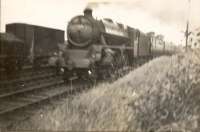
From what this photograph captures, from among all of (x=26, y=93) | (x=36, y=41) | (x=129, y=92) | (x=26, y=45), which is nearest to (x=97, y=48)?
(x=26, y=93)

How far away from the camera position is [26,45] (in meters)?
7.62

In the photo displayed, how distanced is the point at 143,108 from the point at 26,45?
4.39 metres

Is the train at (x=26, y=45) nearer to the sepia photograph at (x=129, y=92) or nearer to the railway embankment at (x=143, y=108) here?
the sepia photograph at (x=129, y=92)

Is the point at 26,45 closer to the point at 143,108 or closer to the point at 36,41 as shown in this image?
the point at 36,41

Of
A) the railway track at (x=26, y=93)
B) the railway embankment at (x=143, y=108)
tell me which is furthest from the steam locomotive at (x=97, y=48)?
the railway embankment at (x=143, y=108)

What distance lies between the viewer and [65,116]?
3752 mm

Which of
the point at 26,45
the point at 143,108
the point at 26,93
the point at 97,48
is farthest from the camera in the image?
the point at 26,45

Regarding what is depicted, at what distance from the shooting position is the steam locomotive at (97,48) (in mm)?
6145

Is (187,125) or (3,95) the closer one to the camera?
(187,125)

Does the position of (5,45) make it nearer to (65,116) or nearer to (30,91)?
(30,91)

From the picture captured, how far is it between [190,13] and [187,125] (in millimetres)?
1064

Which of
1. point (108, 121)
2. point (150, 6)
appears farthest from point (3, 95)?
point (150, 6)

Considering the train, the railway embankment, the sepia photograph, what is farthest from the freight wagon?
the railway embankment

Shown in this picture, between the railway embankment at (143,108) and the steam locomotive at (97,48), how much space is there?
2033 millimetres
